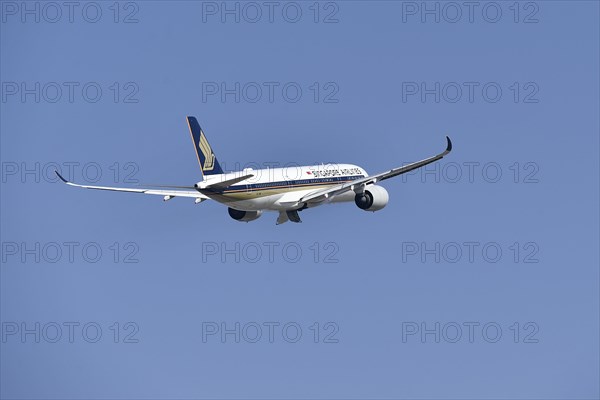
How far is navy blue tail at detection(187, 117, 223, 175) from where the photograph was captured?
122 m

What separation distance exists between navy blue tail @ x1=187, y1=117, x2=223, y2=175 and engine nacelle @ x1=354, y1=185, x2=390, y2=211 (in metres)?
15.9

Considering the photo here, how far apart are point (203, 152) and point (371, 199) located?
18.4 meters

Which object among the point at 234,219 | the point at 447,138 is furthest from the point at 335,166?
the point at 447,138

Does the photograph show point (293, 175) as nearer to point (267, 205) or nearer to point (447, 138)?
point (267, 205)

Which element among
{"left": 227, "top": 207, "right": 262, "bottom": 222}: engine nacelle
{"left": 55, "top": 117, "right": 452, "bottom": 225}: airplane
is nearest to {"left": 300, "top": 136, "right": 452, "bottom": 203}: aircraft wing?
{"left": 55, "top": 117, "right": 452, "bottom": 225}: airplane

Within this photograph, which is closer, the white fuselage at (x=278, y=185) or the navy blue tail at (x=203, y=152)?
the white fuselage at (x=278, y=185)

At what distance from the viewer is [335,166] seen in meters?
135

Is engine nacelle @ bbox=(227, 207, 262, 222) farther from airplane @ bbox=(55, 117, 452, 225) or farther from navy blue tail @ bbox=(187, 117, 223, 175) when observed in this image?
navy blue tail @ bbox=(187, 117, 223, 175)

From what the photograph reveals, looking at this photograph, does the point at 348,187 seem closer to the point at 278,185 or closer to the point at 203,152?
the point at 278,185

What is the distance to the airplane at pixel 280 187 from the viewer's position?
4730 inches

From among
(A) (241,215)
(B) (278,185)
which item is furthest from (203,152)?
(A) (241,215)

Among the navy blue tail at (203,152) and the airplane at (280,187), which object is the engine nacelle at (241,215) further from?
the navy blue tail at (203,152)

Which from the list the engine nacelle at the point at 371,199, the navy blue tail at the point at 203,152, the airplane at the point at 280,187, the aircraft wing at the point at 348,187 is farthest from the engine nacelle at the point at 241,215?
the engine nacelle at the point at 371,199

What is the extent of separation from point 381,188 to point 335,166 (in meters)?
5.38
